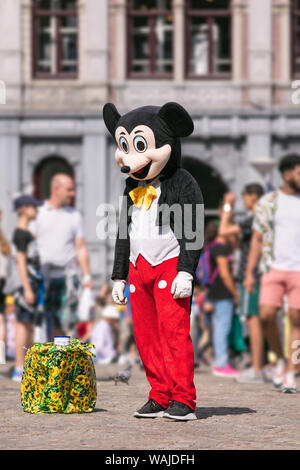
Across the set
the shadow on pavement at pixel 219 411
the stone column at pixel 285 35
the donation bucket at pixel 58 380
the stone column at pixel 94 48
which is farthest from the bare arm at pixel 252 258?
the stone column at pixel 285 35

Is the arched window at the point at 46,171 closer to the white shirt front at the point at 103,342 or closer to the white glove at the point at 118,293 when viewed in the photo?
the white shirt front at the point at 103,342

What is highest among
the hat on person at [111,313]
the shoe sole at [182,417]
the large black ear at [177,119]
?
the large black ear at [177,119]

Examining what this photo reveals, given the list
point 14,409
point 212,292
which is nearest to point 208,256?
point 212,292

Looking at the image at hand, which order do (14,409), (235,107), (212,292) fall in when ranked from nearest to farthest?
(14,409), (212,292), (235,107)

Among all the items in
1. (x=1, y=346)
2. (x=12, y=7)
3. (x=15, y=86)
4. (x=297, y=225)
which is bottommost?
(x=1, y=346)

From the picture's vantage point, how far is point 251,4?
→ 23781 mm

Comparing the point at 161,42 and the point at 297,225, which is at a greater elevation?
the point at 161,42

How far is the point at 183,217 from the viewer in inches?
271

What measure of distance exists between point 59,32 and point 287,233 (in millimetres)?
15863

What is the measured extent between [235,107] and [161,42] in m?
2.03

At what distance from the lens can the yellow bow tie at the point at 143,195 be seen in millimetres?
6980

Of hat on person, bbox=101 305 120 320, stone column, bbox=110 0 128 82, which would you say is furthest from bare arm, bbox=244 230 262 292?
stone column, bbox=110 0 128 82

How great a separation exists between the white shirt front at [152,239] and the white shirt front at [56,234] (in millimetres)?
3897
